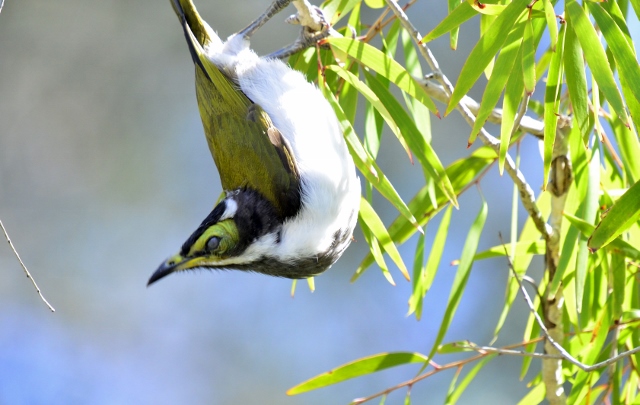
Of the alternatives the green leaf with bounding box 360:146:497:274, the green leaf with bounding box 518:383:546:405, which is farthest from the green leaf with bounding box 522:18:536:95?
the green leaf with bounding box 518:383:546:405

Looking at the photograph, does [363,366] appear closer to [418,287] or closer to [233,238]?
[418,287]

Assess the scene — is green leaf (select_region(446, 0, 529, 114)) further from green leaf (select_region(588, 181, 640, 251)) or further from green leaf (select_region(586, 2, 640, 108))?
green leaf (select_region(588, 181, 640, 251))

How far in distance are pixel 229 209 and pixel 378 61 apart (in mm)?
425

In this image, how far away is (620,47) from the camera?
3.58 ft

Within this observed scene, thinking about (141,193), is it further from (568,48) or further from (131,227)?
(568,48)

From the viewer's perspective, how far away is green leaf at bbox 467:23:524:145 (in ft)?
3.78

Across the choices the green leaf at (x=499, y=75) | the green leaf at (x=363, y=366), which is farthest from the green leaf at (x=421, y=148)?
the green leaf at (x=363, y=366)

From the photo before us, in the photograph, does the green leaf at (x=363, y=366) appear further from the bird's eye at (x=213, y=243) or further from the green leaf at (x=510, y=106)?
the green leaf at (x=510, y=106)

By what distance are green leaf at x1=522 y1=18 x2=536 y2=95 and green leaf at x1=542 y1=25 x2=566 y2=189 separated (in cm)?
6

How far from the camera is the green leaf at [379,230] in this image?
1.51 meters

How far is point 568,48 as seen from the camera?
3.82ft

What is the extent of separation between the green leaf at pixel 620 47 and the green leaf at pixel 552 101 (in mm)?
62

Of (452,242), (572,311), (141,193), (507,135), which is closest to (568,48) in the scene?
(507,135)

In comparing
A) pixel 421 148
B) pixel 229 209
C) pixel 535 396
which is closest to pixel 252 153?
pixel 229 209
